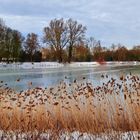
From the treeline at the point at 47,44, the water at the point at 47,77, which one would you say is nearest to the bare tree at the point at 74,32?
the treeline at the point at 47,44

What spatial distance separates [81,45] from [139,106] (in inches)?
3533

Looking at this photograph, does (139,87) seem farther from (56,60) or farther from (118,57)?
(118,57)

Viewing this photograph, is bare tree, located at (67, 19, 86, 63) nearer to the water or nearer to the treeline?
the treeline

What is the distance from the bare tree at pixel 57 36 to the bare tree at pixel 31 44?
8.36 metres

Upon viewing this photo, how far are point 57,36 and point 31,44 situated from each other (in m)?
11.0

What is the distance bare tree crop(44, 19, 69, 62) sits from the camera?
90938 mm

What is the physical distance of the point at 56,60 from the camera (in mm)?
96938

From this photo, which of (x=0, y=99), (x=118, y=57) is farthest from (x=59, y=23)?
(x=0, y=99)

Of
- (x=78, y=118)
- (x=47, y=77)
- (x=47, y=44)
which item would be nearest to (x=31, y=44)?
(x=47, y=44)

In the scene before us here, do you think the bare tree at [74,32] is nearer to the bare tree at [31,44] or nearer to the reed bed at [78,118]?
the bare tree at [31,44]

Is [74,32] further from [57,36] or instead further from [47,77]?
[47,77]

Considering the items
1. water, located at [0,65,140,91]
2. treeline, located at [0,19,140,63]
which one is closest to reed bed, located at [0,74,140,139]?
water, located at [0,65,140,91]

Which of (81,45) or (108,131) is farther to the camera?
(81,45)

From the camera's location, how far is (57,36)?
91.2 meters
